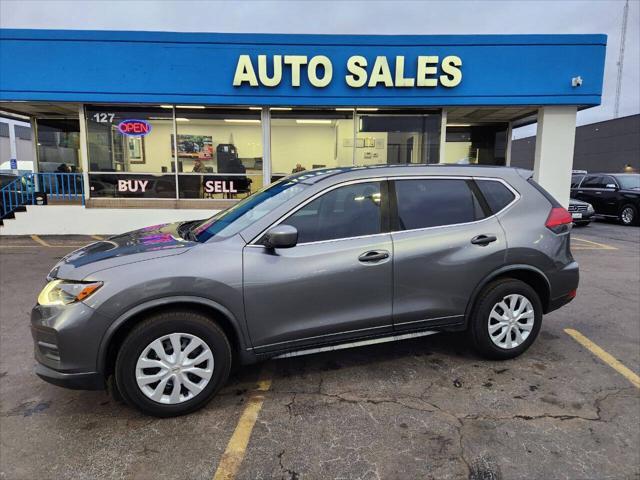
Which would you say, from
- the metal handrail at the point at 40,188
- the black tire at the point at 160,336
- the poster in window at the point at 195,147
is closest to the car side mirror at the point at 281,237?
the black tire at the point at 160,336

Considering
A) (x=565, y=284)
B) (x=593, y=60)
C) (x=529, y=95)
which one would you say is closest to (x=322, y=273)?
(x=565, y=284)

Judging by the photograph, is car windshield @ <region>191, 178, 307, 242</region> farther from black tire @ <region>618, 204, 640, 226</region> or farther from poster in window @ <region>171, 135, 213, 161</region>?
black tire @ <region>618, 204, 640, 226</region>

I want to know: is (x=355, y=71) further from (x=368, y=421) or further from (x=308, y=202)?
(x=368, y=421)

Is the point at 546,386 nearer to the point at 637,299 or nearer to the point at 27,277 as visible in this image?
the point at 637,299

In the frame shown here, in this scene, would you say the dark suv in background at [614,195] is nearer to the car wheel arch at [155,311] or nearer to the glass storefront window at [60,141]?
the car wheel arch at [155,311]

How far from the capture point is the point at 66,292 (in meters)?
2.94

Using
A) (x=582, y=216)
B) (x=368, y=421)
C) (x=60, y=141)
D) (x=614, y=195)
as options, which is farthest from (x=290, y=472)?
(x=614, y=195)

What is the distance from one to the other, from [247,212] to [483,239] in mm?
1999

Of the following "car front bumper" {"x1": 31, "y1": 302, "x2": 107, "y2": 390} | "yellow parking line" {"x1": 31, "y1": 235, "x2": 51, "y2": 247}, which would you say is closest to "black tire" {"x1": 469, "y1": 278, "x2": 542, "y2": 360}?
"car front bumper" {"x1": 31, "y1": 302, "x2": 107, "y2": 390}

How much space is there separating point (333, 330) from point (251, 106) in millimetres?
9247

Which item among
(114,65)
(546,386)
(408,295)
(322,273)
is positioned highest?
(114,65)

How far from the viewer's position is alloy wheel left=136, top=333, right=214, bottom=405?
9.73ft

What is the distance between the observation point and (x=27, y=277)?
6996mm

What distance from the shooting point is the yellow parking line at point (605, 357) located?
370 cm
